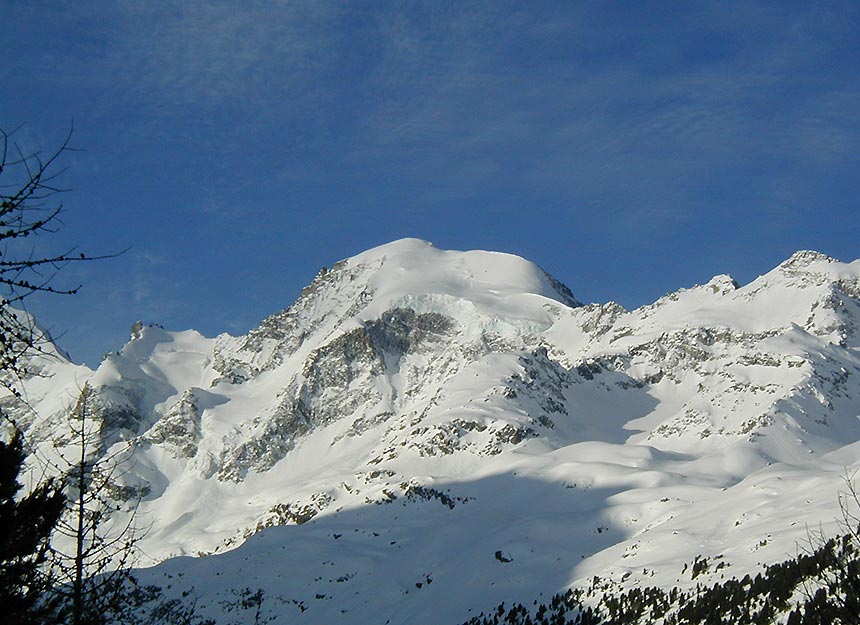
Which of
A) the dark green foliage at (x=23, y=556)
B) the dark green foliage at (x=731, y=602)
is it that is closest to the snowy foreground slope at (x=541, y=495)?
the dark green foliage at (x=23, y=556)

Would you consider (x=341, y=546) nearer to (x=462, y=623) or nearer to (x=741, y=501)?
(x=462, y=623)

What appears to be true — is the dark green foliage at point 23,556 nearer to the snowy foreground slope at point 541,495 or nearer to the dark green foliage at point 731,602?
the snowy foreground slope at point 541,495

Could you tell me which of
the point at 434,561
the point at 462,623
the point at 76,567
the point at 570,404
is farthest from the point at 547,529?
the point at 570,404

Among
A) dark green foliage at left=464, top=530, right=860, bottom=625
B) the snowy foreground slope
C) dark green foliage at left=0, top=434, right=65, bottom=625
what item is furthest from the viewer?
the snowy foreground slope

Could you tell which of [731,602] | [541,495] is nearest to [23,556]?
[731,602]

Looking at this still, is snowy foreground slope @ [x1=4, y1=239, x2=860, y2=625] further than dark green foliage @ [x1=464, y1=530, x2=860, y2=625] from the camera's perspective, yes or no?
Yes

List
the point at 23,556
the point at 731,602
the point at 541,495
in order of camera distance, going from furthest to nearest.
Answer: the point at 541,495, the point at 731,602, the point at 23,556

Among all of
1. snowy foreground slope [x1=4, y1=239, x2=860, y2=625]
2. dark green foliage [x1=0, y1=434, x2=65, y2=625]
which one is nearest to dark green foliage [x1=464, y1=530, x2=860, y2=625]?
snowy foreground slope [x1=4, y1=239, x2=860, y2=625]

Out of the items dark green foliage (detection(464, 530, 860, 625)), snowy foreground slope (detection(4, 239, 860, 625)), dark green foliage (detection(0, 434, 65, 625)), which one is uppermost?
snowy foreground slope (detection(4, 239, 860, 625))

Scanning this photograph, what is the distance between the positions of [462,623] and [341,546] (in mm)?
41650

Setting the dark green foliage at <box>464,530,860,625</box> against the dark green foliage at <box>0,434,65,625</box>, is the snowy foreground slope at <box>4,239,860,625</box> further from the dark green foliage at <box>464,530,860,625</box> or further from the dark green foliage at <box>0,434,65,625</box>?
the dark green foliage at <box>464,530,860,625</box>

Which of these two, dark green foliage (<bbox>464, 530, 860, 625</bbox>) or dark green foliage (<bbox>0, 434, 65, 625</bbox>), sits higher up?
dark green foliage (<bbox>0, 434, 65, 625</bbox>)

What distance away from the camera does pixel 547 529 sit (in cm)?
8838

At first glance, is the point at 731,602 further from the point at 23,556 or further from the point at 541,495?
the point at 541,495
